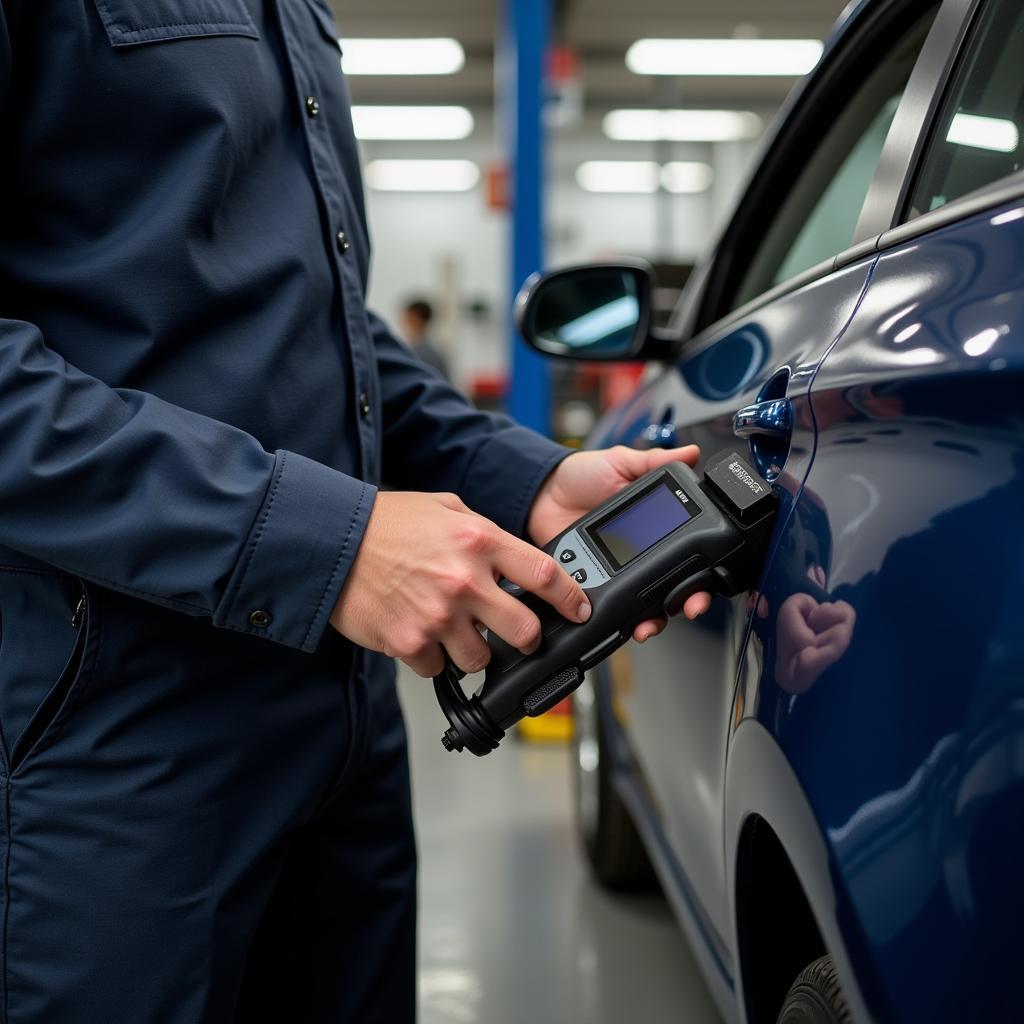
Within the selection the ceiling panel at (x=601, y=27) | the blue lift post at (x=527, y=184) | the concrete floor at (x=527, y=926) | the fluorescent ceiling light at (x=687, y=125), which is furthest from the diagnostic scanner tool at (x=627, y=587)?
the fluorescent ceiling light at (x=687, y=125)

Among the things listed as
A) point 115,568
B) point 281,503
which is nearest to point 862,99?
point 281,503

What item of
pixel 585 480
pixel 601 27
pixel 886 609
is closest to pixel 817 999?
pixel 886 609

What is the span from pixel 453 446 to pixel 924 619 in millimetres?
715

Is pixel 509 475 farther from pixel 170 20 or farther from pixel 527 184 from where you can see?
pixel 527 184

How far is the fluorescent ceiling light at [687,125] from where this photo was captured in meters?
12.8

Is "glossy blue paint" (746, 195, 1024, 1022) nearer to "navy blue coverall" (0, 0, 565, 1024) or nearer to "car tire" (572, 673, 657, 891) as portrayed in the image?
"navy blue coverall" (0, 0, 565, 1024)

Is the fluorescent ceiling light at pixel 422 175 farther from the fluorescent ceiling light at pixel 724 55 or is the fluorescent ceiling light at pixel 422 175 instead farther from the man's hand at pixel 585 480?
the man's hand at pixel 585 480

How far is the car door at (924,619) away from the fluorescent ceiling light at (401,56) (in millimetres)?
9853

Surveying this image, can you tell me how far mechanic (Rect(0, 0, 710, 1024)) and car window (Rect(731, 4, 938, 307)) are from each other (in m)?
0.71

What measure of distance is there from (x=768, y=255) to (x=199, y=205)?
1.05m

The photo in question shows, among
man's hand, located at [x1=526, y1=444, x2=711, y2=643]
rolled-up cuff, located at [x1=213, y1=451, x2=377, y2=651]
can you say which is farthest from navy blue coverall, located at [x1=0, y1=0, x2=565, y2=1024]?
man's hand, located at [x1=526, y1=444, x2=711, y2=643]

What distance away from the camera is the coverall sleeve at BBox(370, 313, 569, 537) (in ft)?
4.04

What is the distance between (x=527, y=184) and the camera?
179 inches

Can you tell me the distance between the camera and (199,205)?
893 millimetres
